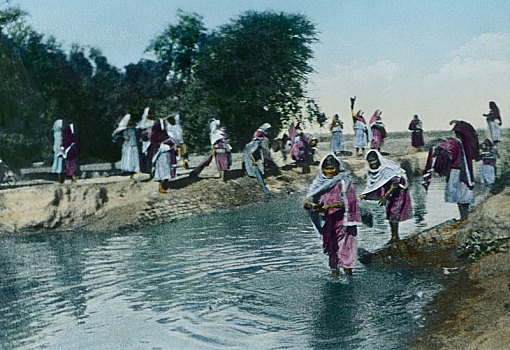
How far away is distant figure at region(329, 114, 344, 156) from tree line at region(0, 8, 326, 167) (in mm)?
663

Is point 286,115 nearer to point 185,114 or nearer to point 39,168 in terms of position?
point 185,114

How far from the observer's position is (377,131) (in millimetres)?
15039

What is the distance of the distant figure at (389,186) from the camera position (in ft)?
29.6

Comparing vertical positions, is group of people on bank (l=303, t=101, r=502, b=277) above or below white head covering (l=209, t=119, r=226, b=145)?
below

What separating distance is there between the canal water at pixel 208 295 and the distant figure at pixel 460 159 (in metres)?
1.47

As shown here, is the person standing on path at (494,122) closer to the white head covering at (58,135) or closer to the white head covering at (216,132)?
the white head covering at (216,132)

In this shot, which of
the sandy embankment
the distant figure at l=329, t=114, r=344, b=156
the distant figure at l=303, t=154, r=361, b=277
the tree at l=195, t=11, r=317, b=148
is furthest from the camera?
the tree at l=195, t=11, r=317, b=148

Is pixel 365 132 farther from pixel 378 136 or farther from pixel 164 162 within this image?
pixel 164 162

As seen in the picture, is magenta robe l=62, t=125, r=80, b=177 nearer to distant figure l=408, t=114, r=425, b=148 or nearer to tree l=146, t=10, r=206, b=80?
tree l=146, t=10, r=206, b=80

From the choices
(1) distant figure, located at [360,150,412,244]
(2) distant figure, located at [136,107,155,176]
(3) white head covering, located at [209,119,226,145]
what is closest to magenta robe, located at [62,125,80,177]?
(2) distant figure, located at [136,107,155,176]

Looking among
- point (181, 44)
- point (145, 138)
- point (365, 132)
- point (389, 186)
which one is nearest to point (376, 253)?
point (389, 186)

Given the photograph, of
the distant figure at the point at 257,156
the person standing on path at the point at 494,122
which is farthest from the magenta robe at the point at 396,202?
the distant figure at the point at 257,156

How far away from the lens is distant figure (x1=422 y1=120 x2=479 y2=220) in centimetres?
996

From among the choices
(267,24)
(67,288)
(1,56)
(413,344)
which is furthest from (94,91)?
(413,344)
